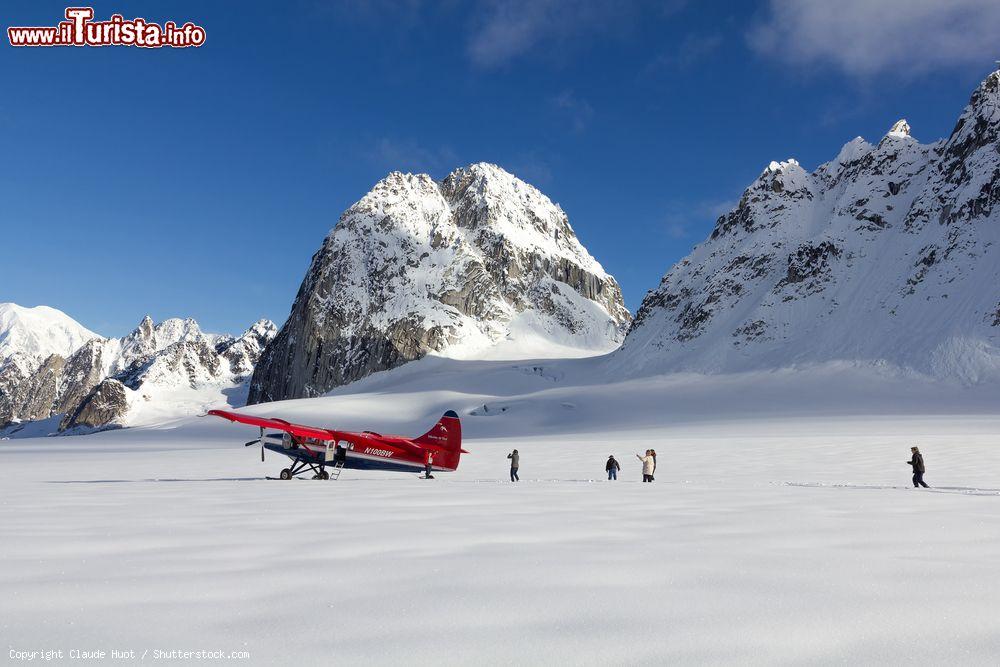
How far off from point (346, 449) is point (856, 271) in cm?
7569

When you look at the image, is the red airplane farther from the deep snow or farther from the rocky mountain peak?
the rocky mountain peak

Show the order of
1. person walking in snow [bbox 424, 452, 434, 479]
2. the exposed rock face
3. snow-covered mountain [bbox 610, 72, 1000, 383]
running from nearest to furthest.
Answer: person walking in snow [bbox 424, 452, 434, 479], snow-covered mountain [bbox 610, 72, 1000, 383], the exposed rock face

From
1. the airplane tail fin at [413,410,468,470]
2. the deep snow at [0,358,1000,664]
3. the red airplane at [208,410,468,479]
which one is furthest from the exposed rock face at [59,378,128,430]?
the deep snow at [0,358,1000,664]

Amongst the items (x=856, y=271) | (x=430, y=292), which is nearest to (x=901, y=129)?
(x=856, y=271)

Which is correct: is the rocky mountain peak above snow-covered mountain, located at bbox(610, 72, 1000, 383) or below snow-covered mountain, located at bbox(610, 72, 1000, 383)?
above

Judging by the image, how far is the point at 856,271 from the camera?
76.5 m

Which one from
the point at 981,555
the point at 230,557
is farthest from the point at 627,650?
the point at 981,555

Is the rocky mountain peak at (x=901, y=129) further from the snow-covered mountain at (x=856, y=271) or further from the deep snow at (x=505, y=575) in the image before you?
the deep snow at (x=505, y=575)

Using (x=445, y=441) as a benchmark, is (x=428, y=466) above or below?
below

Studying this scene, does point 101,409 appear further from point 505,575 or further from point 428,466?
point 505,575

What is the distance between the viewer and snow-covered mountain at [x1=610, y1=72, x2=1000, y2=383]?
6450cm

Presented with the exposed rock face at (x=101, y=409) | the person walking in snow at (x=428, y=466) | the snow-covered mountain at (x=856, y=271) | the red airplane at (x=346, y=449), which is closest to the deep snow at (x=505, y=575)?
the red airplane at (x=346, y=449)

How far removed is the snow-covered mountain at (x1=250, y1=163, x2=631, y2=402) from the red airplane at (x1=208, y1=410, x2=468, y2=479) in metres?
94.8

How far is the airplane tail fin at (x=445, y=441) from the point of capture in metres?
21.2
